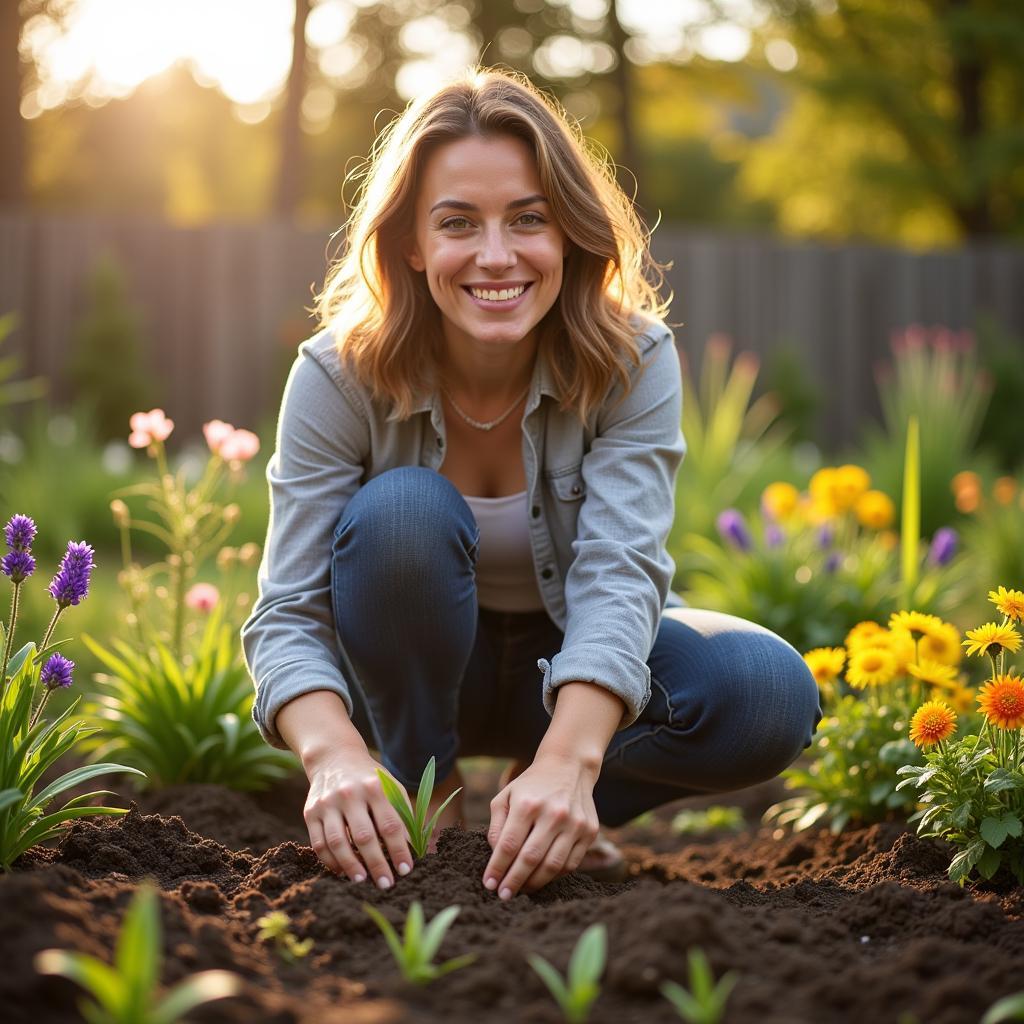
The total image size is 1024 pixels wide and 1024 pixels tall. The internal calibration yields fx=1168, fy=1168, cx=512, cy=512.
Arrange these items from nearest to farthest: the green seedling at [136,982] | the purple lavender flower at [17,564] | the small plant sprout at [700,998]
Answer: the green seedling at [136,982]
the small plant sprout at [700,998]
the purple lavender flower at [17,564]

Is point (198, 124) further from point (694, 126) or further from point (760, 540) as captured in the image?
point (760, 540)

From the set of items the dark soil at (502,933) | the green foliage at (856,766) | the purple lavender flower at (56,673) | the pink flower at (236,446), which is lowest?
the green foliage at (856,766)

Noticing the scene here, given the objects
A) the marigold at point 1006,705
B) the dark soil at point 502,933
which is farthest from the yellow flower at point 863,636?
the marigold at point 1006,705

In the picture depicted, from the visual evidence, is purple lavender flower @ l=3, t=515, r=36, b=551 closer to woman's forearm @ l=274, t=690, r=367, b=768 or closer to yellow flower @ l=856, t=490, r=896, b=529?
woman's forearm @ l=274, t=690, r=367, b=768

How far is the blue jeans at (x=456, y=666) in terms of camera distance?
1960mm

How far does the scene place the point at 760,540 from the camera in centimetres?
383

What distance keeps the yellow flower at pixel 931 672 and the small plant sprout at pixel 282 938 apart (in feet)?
3.80

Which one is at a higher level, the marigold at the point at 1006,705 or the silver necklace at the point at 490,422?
the silver necklace at the point at 490,422

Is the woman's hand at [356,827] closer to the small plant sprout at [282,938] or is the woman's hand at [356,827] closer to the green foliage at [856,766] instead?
the small plant sprout at [282,938]

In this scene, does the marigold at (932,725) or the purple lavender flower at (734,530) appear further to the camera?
the purple lavender flower at (734,530)

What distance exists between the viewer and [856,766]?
2.28 metres

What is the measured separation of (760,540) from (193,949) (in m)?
2.85

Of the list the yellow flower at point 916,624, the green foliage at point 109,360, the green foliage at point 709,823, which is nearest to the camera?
the yellow flower at point 916,624

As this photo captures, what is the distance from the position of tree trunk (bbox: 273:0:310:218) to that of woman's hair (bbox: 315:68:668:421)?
9294mm
